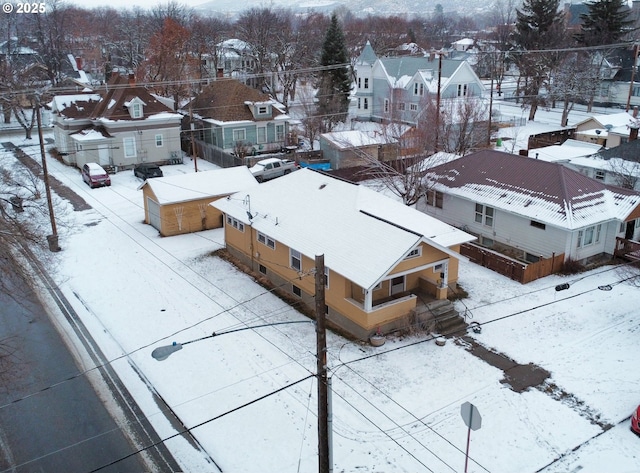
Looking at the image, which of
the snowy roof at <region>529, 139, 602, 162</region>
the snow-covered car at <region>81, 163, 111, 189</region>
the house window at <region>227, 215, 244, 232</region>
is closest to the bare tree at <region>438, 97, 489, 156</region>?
the snowy roof at <region>529, 139, 602, 162</region>

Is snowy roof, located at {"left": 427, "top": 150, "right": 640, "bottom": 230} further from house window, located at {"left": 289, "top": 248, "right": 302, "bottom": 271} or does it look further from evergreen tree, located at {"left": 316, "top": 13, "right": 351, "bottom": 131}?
evergreen tree, located at {"left": 316, "top": 13, "right": 351, "bottom": 131}

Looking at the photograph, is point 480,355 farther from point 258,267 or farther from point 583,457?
point 258,267

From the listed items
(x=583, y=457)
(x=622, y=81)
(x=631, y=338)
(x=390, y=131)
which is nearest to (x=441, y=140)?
(x=390, y=131)

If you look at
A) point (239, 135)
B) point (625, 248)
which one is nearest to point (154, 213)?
point (239, 135)

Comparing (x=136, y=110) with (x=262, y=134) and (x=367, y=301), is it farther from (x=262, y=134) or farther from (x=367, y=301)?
(x=367, y=301)

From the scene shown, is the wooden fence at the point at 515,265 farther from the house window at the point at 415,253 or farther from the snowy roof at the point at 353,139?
the snowy roof at the point at 353,139

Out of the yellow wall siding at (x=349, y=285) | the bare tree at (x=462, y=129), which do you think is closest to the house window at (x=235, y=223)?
the yellow wall siding at (x=349, y=285)
